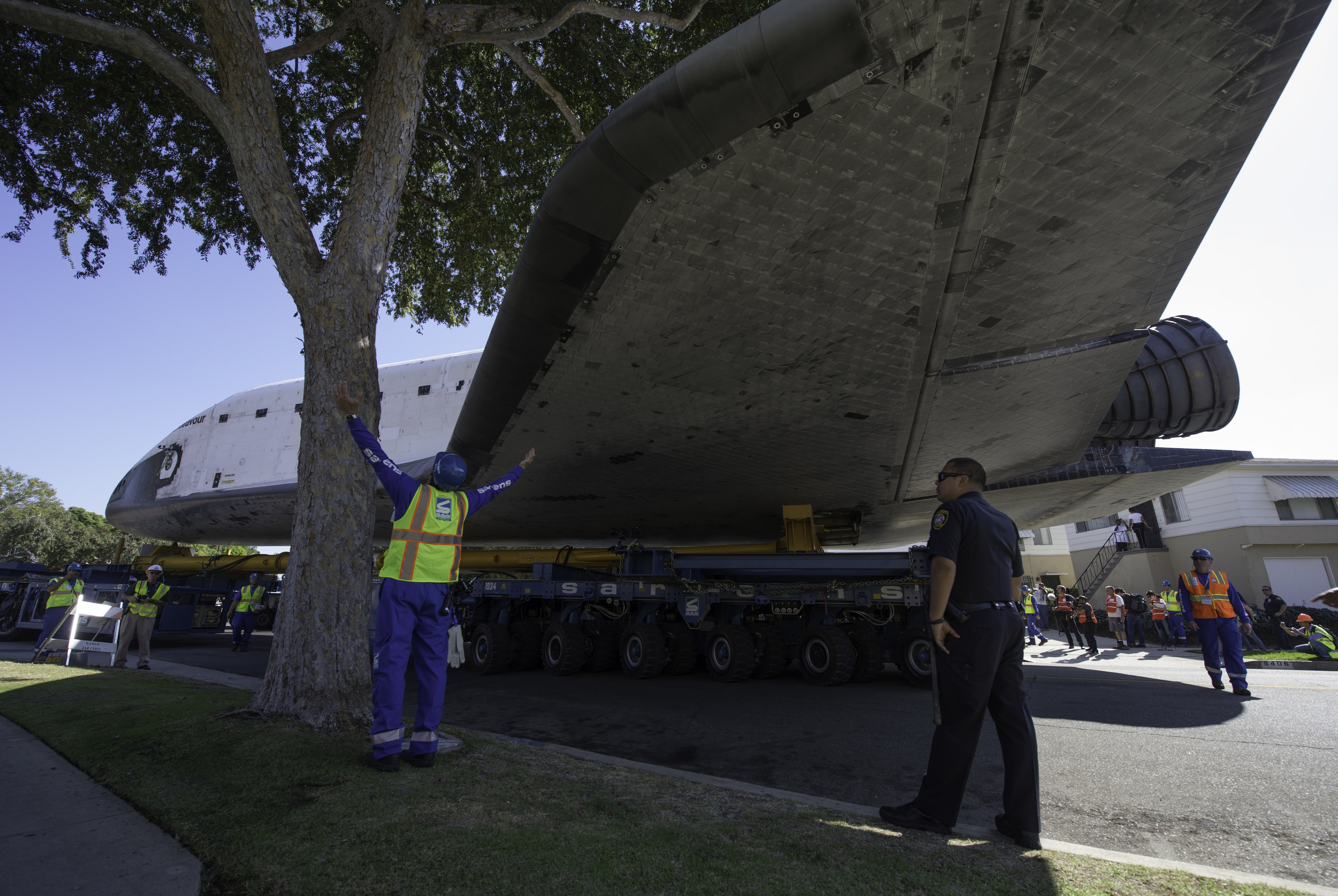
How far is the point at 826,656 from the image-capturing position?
752 cm

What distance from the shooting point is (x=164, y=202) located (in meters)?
10.3

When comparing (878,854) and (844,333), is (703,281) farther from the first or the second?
(878,854)

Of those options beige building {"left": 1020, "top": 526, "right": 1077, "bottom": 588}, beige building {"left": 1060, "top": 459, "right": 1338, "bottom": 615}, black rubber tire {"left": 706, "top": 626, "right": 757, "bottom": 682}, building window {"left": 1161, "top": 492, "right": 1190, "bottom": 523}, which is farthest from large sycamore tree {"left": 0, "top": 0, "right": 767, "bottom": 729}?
beige building {"left": 1020, "top": 526, "right": 1077, "bottom": 588}

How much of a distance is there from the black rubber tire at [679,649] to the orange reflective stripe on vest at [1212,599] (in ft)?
18.9

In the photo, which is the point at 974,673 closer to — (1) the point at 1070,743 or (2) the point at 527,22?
(1) the point at 1070,743

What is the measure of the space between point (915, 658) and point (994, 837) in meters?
4.97

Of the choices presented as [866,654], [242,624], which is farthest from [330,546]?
[242,624]

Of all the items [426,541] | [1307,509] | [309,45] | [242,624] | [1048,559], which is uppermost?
[309,45]

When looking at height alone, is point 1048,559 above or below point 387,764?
above

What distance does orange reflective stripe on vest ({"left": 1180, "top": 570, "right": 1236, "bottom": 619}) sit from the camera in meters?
6.83

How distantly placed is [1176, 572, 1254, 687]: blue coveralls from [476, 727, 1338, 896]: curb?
A: 5.68 metres

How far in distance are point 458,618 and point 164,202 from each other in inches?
333

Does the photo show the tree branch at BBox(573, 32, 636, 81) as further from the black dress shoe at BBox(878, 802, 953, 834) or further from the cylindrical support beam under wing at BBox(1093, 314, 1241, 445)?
the black dress shoe at BBox(878, 802, 953, 834)

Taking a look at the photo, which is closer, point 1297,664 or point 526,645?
point 1297,664
